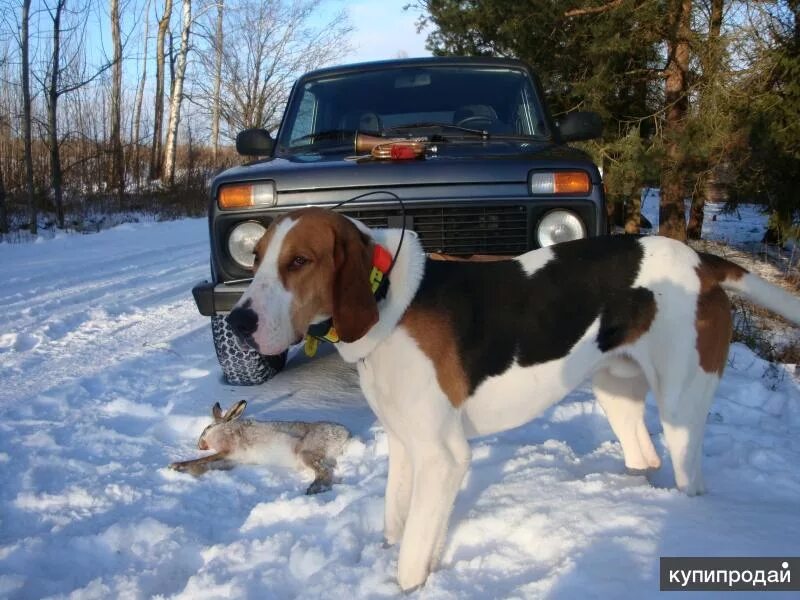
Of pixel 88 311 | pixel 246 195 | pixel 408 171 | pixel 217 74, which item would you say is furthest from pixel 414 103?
pixel 217 74

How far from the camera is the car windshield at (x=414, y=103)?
482cm

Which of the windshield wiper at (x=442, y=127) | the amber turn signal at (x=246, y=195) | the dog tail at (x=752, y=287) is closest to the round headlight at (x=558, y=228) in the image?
the windshield wiper at (x=442, y=127)

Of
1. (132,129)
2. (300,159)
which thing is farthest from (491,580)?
(132,129)

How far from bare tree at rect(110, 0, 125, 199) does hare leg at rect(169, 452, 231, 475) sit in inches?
553

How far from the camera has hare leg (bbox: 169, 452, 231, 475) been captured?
3188 mm

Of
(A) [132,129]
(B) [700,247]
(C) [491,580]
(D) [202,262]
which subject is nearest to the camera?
(C) [491,580]

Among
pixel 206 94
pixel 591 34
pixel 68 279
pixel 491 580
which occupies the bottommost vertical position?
pixel 491 580

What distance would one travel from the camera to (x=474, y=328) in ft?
7.75

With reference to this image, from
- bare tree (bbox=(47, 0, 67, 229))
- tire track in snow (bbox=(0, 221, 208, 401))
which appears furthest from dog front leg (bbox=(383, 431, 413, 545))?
bare tree (bbox=(47, 0, 67, 229))

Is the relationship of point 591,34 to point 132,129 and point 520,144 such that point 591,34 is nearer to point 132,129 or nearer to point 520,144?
point 520,144

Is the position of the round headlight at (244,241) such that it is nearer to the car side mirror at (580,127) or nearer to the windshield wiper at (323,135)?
the windshield wiper at (323,135)

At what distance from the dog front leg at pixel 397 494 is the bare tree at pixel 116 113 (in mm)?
15015

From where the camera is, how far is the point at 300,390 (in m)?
4.40

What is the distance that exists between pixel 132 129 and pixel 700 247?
21331 mm
